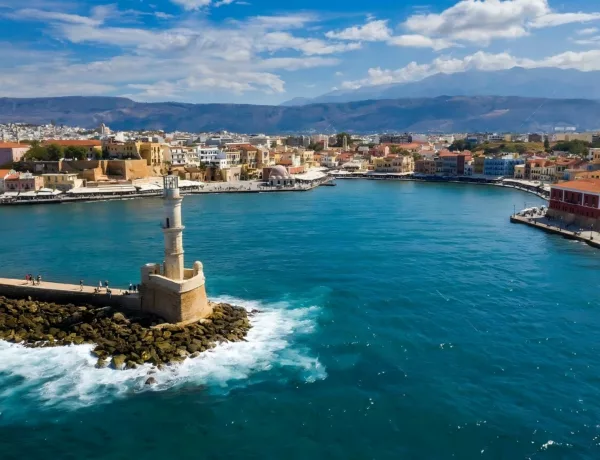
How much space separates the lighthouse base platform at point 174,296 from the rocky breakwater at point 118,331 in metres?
0.29

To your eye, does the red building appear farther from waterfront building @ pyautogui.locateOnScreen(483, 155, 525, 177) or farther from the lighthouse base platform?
waterfront building @ pyautogui.locateOnScreen(483, 155, 525, 177)

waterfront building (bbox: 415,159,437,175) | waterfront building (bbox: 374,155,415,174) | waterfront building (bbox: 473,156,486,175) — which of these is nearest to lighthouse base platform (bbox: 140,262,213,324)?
waterfront building (bbox: 473,156,486,175)

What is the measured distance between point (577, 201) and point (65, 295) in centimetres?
2800

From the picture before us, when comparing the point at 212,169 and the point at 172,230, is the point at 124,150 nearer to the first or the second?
the point at 212,169

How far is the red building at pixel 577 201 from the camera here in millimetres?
30812

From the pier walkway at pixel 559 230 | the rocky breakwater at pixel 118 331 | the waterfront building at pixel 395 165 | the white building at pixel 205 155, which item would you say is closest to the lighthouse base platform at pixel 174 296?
the rocky breakwater at pixel 118 331

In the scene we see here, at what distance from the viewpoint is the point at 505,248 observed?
2717 centimetres

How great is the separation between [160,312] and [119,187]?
125 ft

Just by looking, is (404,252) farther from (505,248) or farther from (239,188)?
(239,188)

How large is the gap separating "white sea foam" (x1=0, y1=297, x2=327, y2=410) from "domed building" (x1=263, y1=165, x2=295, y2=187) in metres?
45.5

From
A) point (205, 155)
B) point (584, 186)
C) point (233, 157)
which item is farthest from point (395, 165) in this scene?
point (584, 186)

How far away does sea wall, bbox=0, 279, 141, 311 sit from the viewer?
54.1ft

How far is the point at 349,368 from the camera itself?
13.6 metres

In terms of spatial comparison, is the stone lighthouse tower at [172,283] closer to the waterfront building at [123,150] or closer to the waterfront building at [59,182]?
the waterfront building at [59,182]
